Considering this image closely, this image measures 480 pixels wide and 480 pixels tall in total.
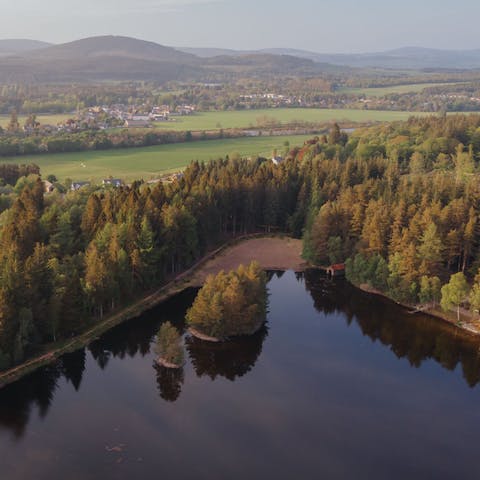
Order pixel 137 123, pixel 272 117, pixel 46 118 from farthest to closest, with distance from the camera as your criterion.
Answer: pixel 272 117, pixel 46 118, pixel 137 123

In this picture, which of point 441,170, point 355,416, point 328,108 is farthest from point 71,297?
point 328,108

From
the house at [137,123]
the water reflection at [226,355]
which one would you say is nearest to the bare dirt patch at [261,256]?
the water reflection at [226,355]

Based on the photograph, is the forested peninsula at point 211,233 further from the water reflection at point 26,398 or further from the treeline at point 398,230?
the water reflection at point 26,398

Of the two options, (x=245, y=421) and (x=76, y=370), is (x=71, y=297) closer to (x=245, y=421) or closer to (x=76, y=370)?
(x=76, y=370)

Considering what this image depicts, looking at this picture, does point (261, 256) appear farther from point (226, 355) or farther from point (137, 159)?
point (137, 159)

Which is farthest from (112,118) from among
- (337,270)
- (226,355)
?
(226,355)

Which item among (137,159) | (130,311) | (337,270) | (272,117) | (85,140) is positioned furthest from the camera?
(272,117)

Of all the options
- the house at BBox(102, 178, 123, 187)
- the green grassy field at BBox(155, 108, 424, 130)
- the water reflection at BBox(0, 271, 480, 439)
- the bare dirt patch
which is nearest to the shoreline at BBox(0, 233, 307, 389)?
the bare dirt patch
